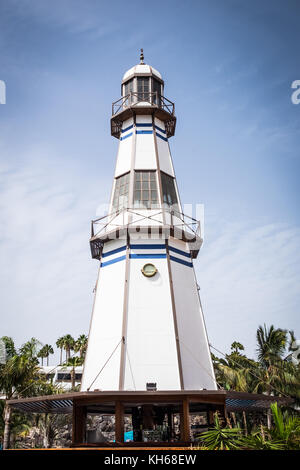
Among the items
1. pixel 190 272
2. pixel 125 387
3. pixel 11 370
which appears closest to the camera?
pixel 125 387

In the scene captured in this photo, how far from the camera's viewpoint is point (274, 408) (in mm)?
11539

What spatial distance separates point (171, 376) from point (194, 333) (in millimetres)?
3160

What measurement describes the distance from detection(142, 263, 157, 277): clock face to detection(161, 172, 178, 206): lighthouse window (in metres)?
4.59

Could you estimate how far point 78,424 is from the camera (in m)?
20.5

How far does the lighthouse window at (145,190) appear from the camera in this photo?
982 inches

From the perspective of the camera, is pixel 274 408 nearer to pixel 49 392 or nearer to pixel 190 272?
pixel 190 272

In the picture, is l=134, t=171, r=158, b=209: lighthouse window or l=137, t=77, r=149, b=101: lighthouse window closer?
l=134, t=171, r=158, b=209: lighthouse window

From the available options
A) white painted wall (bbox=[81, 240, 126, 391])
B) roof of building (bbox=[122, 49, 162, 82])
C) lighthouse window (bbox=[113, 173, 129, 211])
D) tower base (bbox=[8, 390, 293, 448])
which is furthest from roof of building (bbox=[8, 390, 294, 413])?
roof of building (bbox=[122, 49, 162, 82])

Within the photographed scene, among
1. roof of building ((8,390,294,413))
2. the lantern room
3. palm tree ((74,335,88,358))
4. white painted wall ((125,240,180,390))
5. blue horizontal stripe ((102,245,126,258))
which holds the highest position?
the lantern room

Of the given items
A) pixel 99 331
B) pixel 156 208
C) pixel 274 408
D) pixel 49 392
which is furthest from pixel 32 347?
pixel 274 408

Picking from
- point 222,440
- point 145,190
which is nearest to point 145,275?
point 145,190

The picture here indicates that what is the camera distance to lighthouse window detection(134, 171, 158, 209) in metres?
24.9

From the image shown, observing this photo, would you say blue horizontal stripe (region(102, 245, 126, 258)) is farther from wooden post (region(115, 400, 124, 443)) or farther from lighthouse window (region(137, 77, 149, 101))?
lighthouse window (region(137, 77, 149, 101))

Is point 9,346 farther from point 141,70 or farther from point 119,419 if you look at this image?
point 141,70
